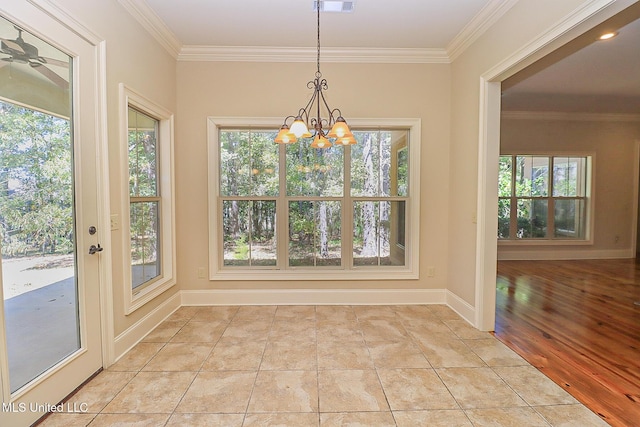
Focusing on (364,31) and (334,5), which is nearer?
(334,5)

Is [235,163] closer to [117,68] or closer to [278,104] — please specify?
[278,104]

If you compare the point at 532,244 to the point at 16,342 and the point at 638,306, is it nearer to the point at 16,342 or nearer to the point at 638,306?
the point at 638,306

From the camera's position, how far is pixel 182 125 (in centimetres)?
334

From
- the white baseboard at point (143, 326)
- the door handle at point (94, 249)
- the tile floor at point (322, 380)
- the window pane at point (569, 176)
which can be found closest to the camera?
the tile floor at point (322, 380)

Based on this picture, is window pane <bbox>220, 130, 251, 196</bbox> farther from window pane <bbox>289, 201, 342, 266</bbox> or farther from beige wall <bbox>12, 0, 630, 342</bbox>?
window pane <bbox>289, 201, 342, 266</bbox>

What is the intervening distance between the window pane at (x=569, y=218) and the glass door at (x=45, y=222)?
758 centimetres

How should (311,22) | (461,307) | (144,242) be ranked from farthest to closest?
(461,307)
(144,242)
(311,22)

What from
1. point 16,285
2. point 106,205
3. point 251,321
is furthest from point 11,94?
point 251,321

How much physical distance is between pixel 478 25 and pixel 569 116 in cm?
459

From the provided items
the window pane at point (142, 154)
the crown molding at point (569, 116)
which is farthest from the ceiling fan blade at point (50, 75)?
the crown molding at point (569, 116)

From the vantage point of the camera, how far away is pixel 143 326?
2.69 metres

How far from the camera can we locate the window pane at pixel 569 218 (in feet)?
19.9

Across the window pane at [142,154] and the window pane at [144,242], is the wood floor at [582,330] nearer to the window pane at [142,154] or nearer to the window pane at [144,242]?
the window pane at [144,242]

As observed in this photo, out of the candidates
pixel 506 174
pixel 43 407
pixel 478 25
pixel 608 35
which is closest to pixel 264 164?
pixel 478 25
